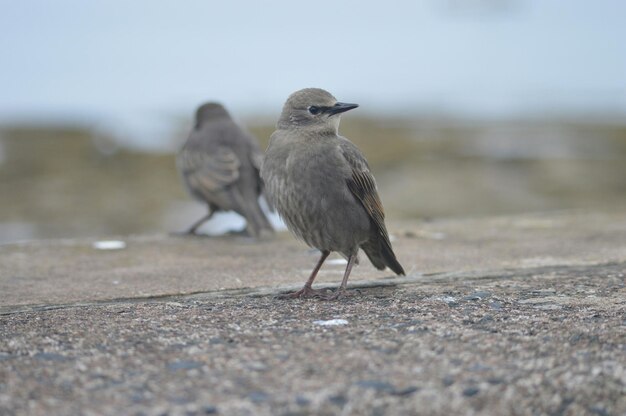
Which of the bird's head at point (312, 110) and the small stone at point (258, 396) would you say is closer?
the small stone at point (258, 396)

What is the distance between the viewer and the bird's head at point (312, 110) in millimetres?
4824

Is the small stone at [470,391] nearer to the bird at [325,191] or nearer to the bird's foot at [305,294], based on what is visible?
the bird's foot at [305,294]

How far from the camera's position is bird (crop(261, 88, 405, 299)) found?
4.52 meters

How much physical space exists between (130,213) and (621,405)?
9904 mm

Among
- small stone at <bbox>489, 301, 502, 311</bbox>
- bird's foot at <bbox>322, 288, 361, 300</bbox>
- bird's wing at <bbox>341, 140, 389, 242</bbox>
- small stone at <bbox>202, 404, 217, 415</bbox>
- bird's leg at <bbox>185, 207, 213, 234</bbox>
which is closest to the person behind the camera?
small stone at <bbox>202, 404, 217, 415</bbox>

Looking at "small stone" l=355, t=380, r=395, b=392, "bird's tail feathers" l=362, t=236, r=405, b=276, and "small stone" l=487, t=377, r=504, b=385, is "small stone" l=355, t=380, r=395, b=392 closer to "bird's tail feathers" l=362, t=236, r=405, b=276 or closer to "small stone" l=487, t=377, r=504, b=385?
"small stone" l=487, t=377, r=504, b=385

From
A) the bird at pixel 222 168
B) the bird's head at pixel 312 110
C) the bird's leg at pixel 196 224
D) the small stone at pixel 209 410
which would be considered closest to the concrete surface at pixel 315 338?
the small stone at pixel 209 410

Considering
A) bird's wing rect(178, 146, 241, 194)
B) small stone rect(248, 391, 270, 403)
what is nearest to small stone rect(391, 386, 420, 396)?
small stone rect(248, 391, 270, 403)

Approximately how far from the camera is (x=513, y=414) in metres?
2.61

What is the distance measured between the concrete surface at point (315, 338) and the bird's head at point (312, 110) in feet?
2.49

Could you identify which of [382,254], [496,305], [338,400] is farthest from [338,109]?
[338,400]

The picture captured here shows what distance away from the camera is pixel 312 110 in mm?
4852

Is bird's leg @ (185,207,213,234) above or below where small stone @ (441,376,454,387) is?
below

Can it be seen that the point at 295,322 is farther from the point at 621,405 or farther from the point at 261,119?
the point at 261,119
